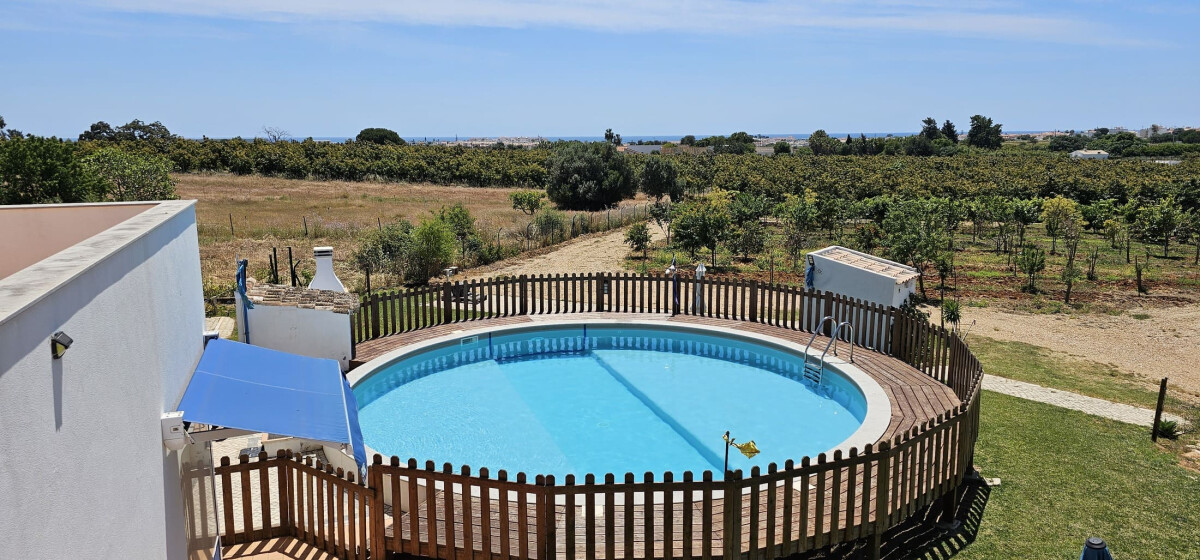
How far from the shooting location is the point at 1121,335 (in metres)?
18.3

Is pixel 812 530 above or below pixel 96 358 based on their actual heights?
below

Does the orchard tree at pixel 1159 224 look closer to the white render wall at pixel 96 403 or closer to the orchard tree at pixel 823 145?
the white render wall at pixel 96 403

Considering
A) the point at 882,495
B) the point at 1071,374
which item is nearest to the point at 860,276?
the point at 1071,374

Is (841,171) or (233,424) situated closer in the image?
(233,424)

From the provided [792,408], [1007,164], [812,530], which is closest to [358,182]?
[1007,164]

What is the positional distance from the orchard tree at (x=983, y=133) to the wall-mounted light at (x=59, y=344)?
5022 inches

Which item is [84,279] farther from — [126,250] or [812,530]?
[812,530]

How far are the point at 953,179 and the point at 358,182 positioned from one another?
162ft

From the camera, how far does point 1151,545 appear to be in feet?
27.7

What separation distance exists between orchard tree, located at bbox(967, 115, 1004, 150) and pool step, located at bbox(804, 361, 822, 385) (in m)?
116

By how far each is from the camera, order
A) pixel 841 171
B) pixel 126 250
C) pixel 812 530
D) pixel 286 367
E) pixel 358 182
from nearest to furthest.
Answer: pixel 126 250
pixel 812 530
pixel 286 367
pixel 841 171
pixel 358 182

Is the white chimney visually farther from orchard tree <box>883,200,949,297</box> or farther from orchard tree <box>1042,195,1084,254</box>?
orchard tree <box>1042,195,1084,254</box>

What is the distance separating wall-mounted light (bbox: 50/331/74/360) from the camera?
405 cm

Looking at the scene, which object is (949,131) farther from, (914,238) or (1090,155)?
(914,238)
